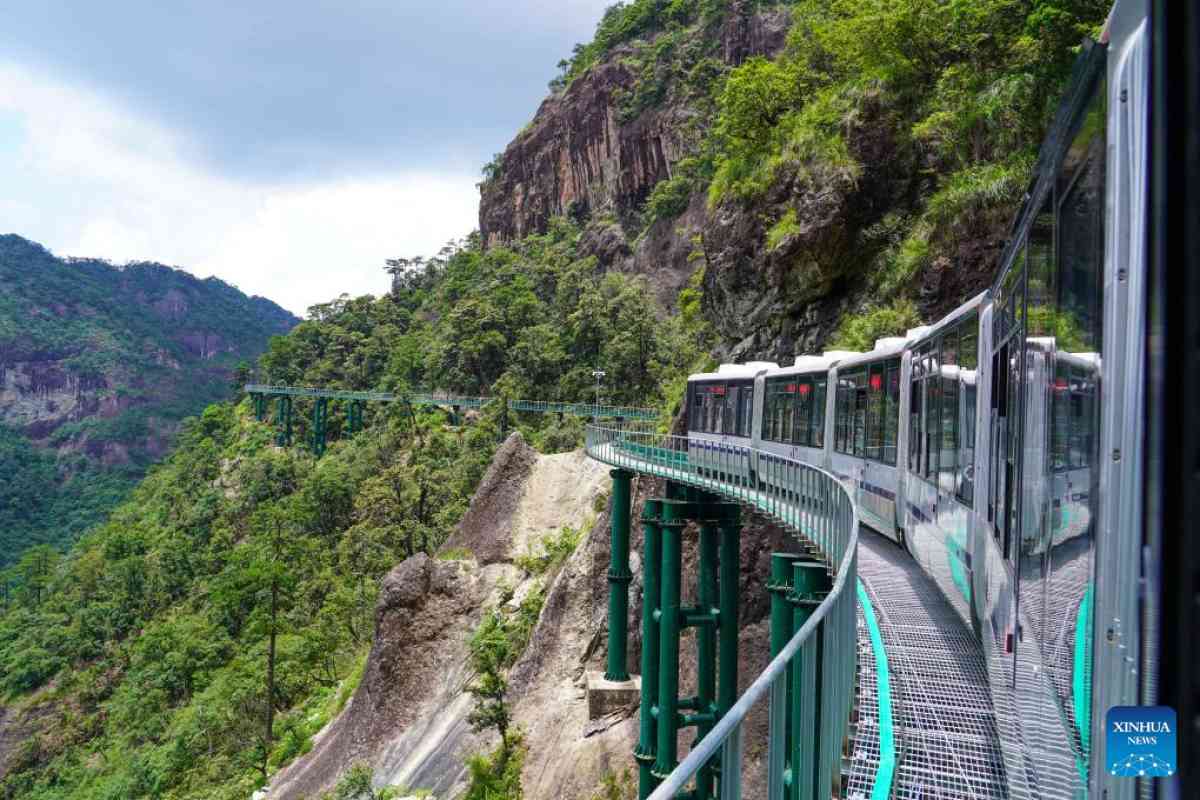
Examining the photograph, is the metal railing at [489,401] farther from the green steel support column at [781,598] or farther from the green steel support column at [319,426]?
the green steel support column at [781,598]

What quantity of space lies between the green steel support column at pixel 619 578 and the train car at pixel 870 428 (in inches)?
231

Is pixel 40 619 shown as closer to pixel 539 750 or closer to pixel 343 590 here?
pixel 343 590

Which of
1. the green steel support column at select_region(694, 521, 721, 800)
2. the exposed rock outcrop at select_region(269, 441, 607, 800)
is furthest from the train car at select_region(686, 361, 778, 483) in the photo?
the exposed rock outcrop at select_region(269, 441, 607, 800)

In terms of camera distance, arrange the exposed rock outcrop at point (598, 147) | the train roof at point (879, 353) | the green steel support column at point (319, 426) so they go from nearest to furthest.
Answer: the train roof at point (879, 353) → the exposed rock outcrop at point (598, 147) → the green steel support column at point (319, 426)

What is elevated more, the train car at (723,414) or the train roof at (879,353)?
the train roof at (879,353)

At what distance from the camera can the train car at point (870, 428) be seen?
12289 millimetres

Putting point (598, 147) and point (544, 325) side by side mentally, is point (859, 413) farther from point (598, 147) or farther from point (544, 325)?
point (598, 147)

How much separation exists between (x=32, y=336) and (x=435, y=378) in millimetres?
118327

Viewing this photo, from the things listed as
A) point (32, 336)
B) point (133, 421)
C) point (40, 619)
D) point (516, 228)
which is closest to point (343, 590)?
point (40, 619)

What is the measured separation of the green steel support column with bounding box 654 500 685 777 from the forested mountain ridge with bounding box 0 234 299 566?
4159 inches

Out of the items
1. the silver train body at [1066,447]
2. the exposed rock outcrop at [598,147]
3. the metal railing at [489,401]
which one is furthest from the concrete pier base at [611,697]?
the exposed rock outcrop at [598,147]

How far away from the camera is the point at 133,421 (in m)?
136

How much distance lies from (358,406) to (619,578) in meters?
58.9

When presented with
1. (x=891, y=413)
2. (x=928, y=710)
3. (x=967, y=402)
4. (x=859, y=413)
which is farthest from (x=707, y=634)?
(x=928, y=710)
